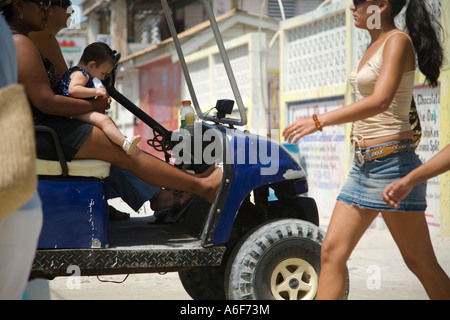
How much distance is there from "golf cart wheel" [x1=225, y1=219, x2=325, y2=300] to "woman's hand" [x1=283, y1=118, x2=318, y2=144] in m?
1.16

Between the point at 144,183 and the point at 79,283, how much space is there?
185cm

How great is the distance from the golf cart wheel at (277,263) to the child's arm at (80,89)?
1211mm

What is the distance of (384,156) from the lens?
3.40 m

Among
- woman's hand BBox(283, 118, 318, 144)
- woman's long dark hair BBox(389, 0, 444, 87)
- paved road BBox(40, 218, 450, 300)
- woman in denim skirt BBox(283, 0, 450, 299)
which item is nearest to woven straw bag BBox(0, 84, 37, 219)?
woman's hand BBox(283, 118, 318, 144)

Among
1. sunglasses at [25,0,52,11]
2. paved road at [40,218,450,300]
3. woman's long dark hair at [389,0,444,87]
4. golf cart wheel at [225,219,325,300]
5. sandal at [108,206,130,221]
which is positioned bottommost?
paved road at [40,218,450,300]

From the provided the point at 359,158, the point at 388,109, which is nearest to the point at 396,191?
the point at 359,158

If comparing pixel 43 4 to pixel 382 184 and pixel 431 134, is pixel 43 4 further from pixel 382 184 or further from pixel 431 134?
pixel 431 134

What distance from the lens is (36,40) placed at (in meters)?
4.51

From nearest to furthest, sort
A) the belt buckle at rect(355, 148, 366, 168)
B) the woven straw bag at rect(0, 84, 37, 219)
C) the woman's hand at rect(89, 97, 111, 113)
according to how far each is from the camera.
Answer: the woven straw bag at rect(0, 84, 37, 219), the belt buckle at rect(355, 148, 366, 168), the woman's hand at rect(89, 97, 111, 113)

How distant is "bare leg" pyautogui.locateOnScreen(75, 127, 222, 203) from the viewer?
3.94 metres

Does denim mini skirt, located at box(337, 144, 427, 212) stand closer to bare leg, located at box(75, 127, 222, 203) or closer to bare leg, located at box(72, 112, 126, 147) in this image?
bare leg, located at box(75, 127, 222, 203)

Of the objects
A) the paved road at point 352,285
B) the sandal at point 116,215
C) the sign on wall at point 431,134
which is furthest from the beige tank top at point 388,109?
the sign on wall at point 431,134

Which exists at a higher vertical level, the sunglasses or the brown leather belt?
the sunglasses
